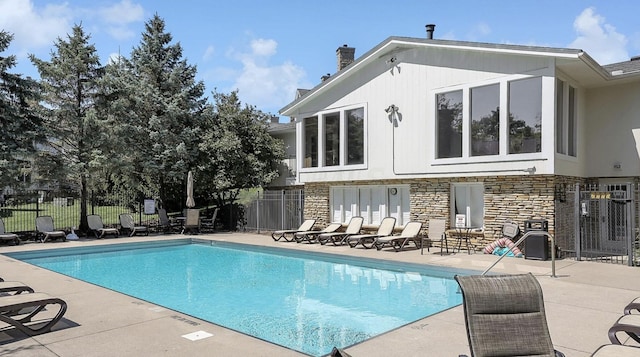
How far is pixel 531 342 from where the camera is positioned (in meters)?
3.99

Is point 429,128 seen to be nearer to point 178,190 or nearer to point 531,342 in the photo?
point 531,342

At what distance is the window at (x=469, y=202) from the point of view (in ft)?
45.4

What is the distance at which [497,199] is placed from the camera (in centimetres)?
1317

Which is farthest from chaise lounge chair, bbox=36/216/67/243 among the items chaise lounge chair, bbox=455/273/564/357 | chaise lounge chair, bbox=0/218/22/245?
chaise lounge chair, bbox=455/273/564/357

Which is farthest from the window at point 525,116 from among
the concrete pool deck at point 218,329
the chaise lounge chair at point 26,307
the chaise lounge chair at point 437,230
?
the chaise lounge chair at point 26,307

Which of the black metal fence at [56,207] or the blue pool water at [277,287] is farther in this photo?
the black metal fence at [56,207]

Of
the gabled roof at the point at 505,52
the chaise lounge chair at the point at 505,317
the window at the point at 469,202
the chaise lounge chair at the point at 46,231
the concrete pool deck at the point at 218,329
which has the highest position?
the gabled roof at the point at 505,52

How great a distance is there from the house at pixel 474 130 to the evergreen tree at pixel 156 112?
27.5ft

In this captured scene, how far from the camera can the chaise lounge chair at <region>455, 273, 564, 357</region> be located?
13.0 feet

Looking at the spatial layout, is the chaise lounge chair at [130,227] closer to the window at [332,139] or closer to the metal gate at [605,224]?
the window at [332,139]

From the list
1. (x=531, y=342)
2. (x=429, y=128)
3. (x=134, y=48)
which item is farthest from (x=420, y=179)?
(x=134, y=48)

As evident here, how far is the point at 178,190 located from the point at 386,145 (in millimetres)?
13162

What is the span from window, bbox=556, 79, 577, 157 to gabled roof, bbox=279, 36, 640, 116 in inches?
17.8

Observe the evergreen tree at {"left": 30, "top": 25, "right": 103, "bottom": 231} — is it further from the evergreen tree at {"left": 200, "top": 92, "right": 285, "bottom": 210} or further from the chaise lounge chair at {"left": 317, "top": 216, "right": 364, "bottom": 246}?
the chaise lounge chair at {"left": 317, "top": 216, "right": 364, "bottom": 246}
